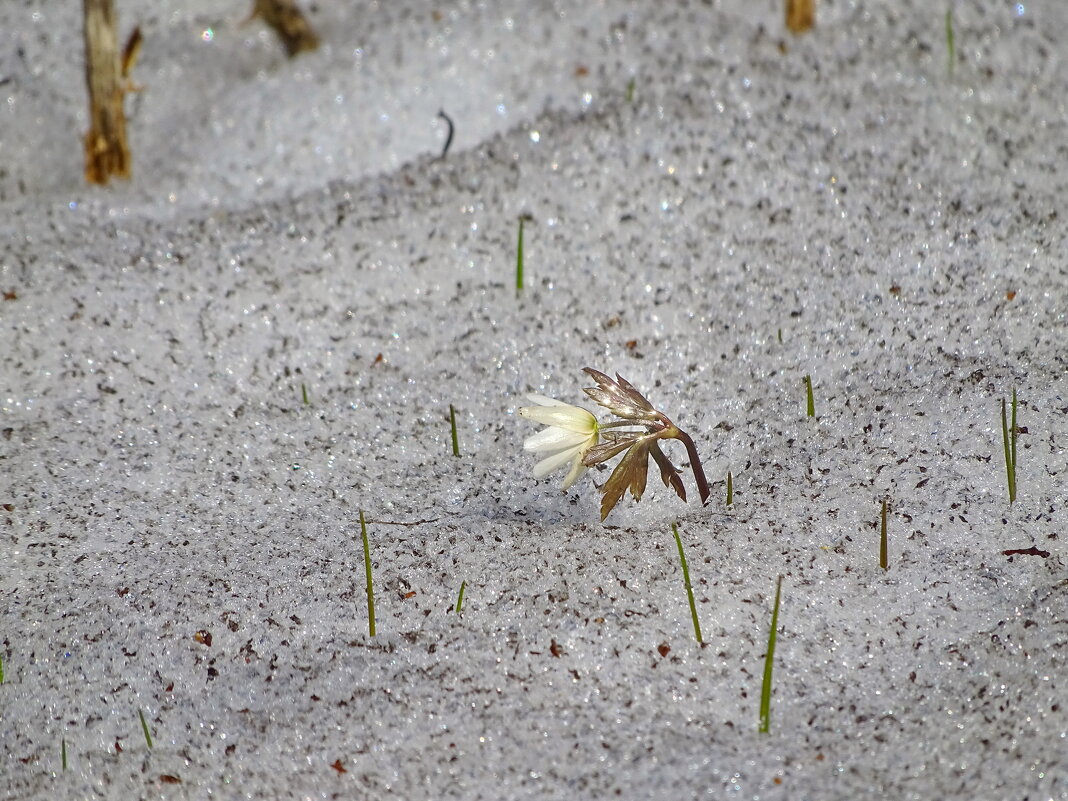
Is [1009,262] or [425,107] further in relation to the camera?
[425,107]

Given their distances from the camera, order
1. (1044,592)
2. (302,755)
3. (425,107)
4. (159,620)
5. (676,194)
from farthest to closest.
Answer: (425,107) → (676,194) → (159,620) → (1044,592) → (302,755)

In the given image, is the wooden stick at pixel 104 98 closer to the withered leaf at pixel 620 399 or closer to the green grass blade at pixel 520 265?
the green grass blade at pixel 520 265

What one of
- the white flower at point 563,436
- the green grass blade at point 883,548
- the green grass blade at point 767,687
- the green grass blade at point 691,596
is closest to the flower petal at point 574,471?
the white flower at point 563,436

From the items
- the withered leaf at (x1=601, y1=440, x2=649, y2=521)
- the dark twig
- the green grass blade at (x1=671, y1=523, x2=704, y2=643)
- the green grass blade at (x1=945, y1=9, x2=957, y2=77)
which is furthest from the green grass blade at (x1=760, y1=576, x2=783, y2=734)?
the green grass blade at (x1=945, y1=9, x2=957, y2=77)

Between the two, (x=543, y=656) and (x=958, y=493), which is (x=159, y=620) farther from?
(x=958, y=493)

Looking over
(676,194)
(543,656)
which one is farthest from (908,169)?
(543,656)

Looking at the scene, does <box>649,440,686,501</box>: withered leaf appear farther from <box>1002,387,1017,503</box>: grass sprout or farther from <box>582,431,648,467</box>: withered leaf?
<box>1002,387,1017,503</box>: grass sprout
